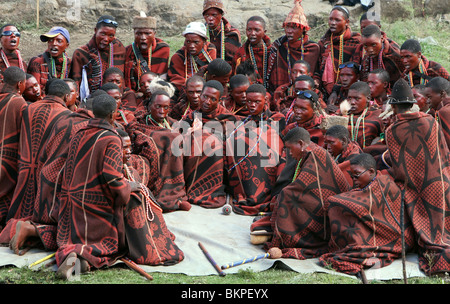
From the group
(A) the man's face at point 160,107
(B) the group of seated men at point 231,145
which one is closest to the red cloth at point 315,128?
(B) the group of seated men at point 231,145

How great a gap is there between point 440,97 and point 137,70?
4.31 meters

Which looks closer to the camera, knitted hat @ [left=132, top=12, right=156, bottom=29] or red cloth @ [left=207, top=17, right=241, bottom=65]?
knitted hat @ [left=132, top=12, right=156, bottom=29]

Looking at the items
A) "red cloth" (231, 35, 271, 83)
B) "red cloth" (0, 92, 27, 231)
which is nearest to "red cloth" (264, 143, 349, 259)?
"red cloth" (0, 92, 27, 231)

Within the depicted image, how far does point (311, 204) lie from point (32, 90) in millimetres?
3863

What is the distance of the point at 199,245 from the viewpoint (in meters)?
7.36

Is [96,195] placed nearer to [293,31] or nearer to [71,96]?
[71,96]

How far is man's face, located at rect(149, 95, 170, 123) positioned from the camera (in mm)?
8688

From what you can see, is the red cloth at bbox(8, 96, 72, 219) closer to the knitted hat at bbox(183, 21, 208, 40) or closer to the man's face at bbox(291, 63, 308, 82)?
the knitted hat at bbox(183, 21, 208, 40)

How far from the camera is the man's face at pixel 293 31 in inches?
403

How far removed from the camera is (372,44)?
941cm

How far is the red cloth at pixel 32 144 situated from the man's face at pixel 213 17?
3486 mm

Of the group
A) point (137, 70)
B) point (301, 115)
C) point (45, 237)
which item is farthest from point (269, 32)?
point (45, 237)

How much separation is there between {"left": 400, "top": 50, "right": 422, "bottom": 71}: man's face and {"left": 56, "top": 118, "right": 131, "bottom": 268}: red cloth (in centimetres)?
418
